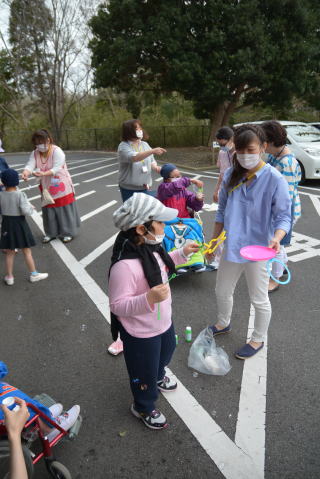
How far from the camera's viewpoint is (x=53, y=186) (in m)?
5.93

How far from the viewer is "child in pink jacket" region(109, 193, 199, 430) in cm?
194

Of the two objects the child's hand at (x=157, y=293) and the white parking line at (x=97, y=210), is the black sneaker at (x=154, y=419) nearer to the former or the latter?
the child's hand at (x=157, y=293)

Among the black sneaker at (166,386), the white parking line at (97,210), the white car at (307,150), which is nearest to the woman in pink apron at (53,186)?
the white parking line at (97,210)

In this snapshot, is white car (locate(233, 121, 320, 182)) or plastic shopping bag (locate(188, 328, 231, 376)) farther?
white car (locate(233, 121, 320, 182))

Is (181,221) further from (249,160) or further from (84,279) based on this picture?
(249,160)

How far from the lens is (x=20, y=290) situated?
4.71 m

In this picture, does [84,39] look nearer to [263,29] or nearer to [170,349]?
[263,29]

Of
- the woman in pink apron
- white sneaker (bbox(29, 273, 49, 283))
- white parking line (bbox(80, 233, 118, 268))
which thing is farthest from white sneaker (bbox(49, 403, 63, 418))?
the woman in pink apron

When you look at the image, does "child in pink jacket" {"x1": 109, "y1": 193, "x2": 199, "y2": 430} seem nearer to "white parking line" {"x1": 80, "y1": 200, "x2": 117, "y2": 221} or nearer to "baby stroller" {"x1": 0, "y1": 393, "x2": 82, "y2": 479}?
"baby stroller" {"x1": 0, "y1": 393, "x2": 82, "y2": 479}

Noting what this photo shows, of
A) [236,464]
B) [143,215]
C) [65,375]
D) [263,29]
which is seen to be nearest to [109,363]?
[65,375]

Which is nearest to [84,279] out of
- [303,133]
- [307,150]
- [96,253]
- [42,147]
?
[96,253]

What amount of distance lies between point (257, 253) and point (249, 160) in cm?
72

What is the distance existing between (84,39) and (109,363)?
24.4 m

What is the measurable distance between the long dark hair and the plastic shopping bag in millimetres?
1406
